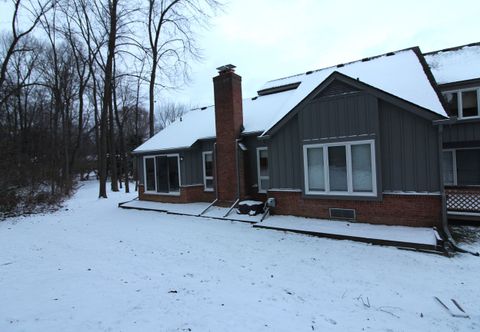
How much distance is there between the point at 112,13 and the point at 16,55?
1430 cm

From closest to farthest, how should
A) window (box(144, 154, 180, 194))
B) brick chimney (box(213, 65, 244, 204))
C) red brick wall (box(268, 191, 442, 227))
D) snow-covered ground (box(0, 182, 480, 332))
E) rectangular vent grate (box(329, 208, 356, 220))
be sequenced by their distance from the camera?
snow-covered ground (box(0, 182, 480, 332)) < red brick wall (box(268, 191, 442, 227)) < rectangular vent grate (box(329, 208, 356, 220)) < brick chimney (box(213, 65, 244, 204)) < window (box(144, 154, 180, 194))

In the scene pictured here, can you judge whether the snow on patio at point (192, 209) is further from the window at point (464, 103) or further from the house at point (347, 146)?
the window at point (464, 103)

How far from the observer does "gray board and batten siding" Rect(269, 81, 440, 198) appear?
7.64 meters

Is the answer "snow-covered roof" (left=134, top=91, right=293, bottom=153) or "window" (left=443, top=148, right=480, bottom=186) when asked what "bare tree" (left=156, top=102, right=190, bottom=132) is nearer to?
"snow-covered roof" (left=134, top=91, right=293, bottom=153)

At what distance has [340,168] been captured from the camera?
344 inches

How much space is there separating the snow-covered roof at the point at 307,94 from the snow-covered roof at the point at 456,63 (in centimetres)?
191

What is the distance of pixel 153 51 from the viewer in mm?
21109

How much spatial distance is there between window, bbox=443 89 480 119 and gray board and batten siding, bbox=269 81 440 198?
4899 mm

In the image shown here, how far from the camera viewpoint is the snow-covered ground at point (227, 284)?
3855 millimetres

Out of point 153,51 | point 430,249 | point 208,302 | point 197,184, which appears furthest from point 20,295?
point 153,51

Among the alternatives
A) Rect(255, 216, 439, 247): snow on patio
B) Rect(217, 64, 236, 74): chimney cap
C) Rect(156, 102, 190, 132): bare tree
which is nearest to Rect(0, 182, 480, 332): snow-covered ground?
Rect(255, 216, 439, 247): snow on patio

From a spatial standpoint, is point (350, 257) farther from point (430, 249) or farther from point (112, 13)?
point (112, 13)

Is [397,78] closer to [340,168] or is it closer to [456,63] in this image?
[340,168]

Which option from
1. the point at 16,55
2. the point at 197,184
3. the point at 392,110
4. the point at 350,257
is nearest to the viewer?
the point at 350,257
